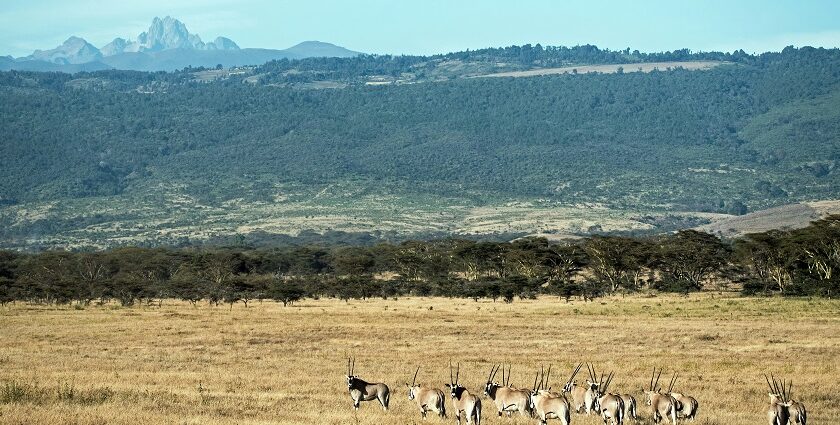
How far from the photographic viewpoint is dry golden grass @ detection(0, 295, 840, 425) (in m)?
21.5

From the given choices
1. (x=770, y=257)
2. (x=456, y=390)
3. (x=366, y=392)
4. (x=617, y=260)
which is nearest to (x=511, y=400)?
(x=456, y=390)

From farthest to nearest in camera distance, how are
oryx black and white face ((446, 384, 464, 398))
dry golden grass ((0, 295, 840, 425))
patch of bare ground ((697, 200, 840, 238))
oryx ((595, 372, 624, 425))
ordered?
patch of bare ground ((697, 200, 840, 238)) → dry golden grass ((0, 295, 840, 425)) → oryx black and white face ((446, 384, 464, 398)) → oryx ((595, 372, 624, 425))

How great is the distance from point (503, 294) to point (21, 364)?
3965cm

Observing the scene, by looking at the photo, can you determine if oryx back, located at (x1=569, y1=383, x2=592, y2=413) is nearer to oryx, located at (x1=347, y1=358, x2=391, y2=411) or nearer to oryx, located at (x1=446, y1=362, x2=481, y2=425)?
oryx, located at (x1=446, y1=362, x2=481, y2=425)

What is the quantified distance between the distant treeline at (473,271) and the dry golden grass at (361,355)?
41.4 feet

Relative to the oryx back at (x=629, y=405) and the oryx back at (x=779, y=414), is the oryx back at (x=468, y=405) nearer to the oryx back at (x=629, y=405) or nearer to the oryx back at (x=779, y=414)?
the oryx back at (x=629, y=405)

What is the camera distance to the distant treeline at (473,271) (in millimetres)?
65875

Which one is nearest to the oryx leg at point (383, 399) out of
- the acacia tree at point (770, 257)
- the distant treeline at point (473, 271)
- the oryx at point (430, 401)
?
the oryx at point (430, 401)

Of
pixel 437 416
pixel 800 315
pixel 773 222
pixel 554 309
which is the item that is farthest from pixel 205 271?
pixel 773 222

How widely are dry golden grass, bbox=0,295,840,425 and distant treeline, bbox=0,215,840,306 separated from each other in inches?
497

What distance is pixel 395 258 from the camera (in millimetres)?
85625

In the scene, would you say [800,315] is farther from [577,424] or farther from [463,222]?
[463,222]

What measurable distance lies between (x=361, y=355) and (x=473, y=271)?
165ft

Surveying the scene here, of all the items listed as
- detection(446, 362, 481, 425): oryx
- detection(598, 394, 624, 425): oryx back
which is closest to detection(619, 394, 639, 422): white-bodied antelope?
detection(598, 394, 624, 425): oryx back
